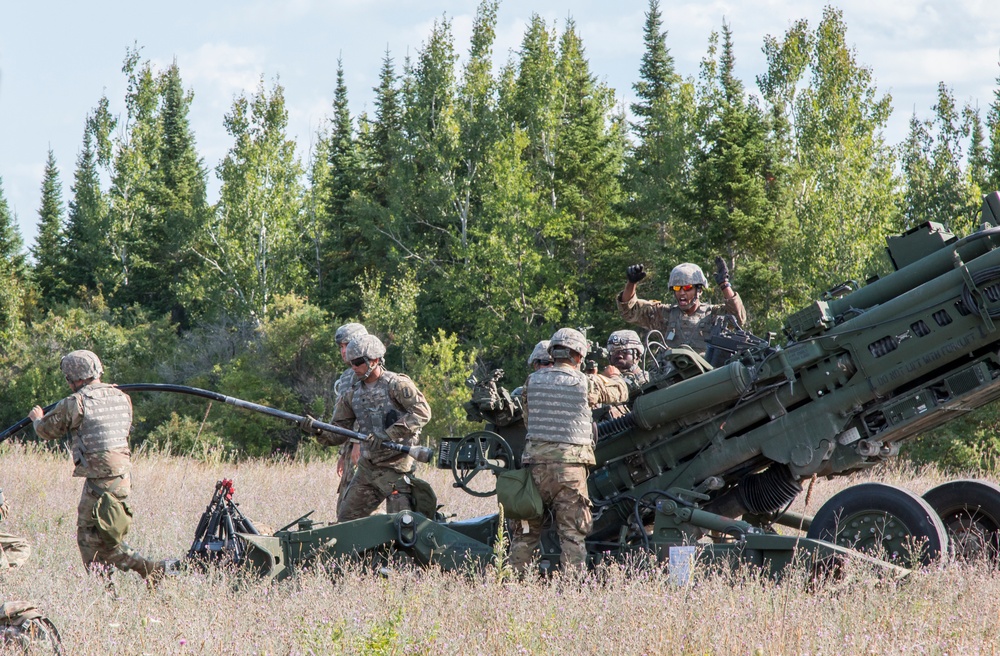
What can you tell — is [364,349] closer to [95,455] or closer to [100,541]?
[95,455]

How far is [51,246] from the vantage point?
47250mm

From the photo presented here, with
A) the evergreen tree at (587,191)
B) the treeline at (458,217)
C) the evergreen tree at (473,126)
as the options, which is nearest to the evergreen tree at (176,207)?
the treeline at (458,217)

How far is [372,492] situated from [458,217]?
89.5 feet

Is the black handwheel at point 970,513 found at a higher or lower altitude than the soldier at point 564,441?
lower

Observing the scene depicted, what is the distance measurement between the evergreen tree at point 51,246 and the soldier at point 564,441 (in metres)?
38.4

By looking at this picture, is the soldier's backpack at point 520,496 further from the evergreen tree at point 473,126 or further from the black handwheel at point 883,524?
the evergreen tree at point 473,126

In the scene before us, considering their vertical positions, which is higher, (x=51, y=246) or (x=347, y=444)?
(x=51, y=246)

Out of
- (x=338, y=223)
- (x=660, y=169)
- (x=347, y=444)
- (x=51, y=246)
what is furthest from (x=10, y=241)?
(x=347, y=444)

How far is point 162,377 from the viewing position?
3450 cm

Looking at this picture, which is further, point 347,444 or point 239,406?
point 347,444

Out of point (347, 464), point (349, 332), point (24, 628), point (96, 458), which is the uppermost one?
point (349, 332)

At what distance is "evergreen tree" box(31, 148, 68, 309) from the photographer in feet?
147

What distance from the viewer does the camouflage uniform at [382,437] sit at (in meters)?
8.52

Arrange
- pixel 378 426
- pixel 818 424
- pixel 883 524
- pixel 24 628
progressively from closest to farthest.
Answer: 1. pixel 24 628
2. pixel 883 524
3. pixel 818 424
4. pixel 378 426
